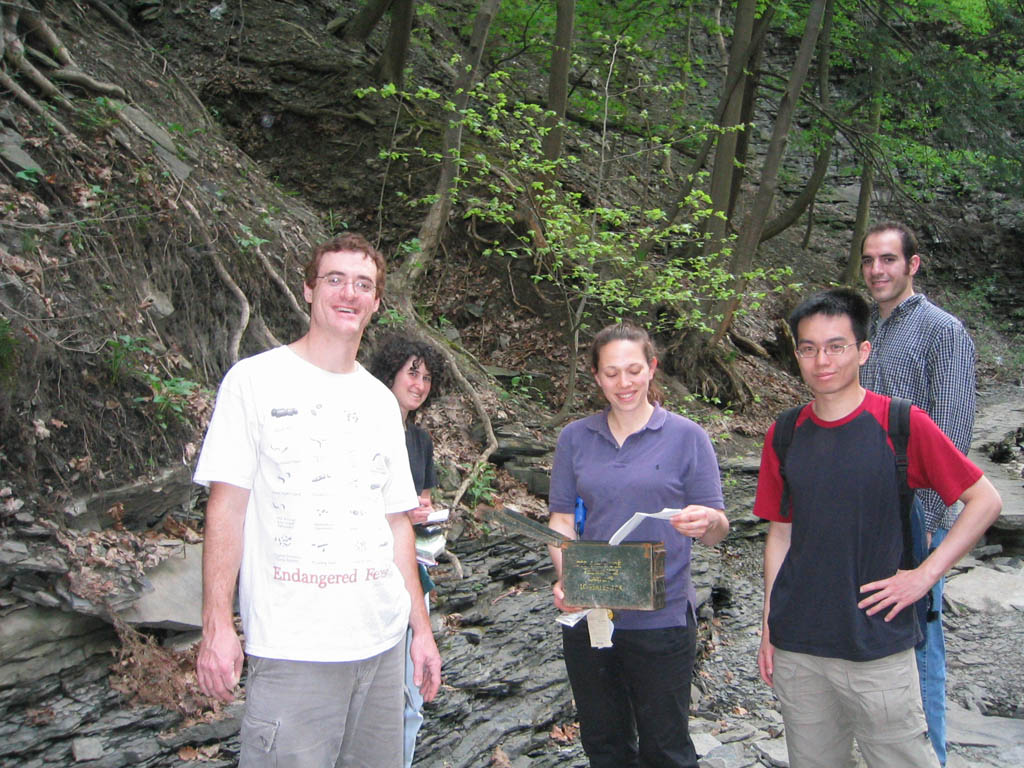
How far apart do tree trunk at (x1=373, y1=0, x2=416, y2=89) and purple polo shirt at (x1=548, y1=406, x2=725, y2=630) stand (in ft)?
30.4

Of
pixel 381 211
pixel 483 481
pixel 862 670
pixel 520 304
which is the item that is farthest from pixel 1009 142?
pixel 862 670

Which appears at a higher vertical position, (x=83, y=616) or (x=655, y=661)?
(x=655, y=661)

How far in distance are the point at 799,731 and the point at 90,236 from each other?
4.88 metres

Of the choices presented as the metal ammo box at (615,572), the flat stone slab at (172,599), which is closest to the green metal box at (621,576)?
the metal ammo box at (615,572)

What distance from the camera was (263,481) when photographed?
2.41 meters

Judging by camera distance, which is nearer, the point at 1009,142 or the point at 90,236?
the point at 90,236

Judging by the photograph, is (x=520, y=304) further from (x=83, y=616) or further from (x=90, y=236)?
(x=83, y=616)

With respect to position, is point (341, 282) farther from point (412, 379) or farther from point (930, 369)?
point (930, 369)

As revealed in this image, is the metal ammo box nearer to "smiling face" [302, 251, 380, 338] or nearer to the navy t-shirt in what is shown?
the navy t-shirt

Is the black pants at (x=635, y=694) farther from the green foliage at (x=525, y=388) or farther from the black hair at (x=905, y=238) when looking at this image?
the green foliage at (x=525, y=388)

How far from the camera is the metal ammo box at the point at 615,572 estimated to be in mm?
2777

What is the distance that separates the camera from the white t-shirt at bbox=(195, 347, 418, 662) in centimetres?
235

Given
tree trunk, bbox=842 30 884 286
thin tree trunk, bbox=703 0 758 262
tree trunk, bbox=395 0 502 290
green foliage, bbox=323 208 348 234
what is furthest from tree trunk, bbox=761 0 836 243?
green foliage, bbox=323 208 348 234

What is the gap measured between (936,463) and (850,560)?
0.41 meters
